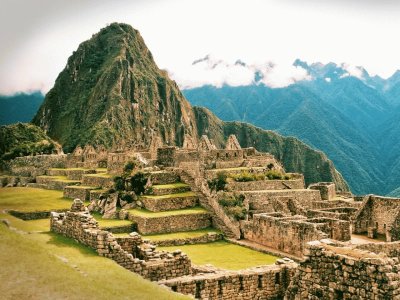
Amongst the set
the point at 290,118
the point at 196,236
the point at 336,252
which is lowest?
the point at 196,236

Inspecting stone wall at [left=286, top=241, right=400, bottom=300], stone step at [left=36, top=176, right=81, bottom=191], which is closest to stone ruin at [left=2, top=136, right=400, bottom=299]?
stone wall at [left=286, top=241, right=400, bottom=300]

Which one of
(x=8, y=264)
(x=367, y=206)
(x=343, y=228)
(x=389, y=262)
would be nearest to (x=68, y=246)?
(x=8, y=264)

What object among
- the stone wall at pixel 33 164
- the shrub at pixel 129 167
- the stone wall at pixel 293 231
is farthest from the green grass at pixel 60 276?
the stone wall at pixel 33 164

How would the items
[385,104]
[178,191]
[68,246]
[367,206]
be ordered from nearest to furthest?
[68,246]
[367,206]
[178,191]
[385,104]

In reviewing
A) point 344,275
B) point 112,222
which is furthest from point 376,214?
point 344,275

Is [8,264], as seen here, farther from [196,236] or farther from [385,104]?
[385,104]

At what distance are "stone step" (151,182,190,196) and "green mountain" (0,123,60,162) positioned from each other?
4128cm

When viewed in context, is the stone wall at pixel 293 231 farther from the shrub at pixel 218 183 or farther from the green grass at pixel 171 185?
the shrub at pixel 218 183

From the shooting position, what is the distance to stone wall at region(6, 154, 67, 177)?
57.0 meters

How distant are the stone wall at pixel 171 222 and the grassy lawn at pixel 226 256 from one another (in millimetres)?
2613

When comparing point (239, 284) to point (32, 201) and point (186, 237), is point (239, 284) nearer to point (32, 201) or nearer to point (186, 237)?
point (186, 237)

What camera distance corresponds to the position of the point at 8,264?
29.2 feet

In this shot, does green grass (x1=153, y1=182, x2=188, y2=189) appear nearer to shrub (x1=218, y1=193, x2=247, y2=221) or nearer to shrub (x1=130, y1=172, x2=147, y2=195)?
shrub (x1=130, y1=172, x2=147, y2=195)

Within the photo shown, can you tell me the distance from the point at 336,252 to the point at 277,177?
29858 mm
